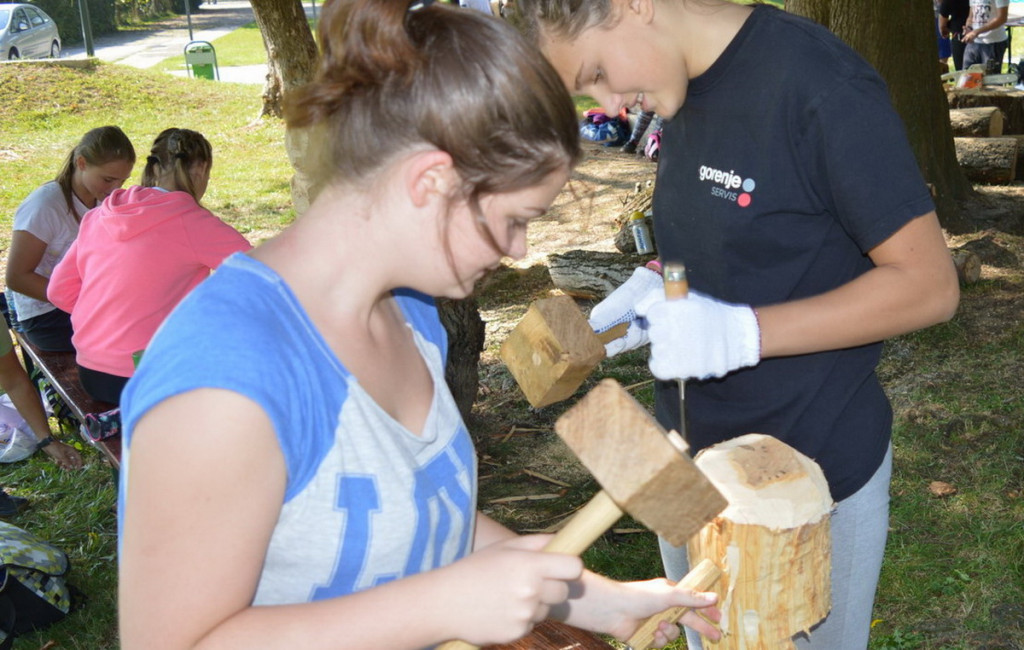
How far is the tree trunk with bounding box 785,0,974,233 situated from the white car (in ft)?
53.8

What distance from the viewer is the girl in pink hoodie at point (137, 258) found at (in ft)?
12.6

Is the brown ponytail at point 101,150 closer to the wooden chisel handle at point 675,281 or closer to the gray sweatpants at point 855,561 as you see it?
the wooden chisel handle at point 675,281

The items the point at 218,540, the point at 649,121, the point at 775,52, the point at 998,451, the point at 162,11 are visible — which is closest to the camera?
the point at 218,540

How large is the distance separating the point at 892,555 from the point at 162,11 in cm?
3145

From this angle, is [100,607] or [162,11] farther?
[162,11]

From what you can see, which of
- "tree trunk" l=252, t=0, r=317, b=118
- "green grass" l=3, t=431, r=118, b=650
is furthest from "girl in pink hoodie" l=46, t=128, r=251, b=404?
"tree trunk" l=252, t=0, r=317, b=118

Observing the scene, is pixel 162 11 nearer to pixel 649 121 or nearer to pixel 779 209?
pixel 649 121

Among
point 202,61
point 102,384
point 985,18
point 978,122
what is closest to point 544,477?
point 102,384

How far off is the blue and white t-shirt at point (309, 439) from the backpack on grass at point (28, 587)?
8.84ft

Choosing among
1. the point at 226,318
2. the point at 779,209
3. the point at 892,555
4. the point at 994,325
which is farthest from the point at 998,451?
the point at 226,318

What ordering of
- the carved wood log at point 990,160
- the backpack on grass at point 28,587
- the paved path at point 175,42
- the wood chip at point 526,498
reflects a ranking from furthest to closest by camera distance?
the paved path at point 175,42 < the carved wood log at point 990,160 < the wood chip at point 526,498 < the backpack on grass at point 28,587

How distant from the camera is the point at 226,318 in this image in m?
1.01

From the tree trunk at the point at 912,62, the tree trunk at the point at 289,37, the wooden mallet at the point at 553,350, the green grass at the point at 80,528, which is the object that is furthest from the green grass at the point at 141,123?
the wooden mallet at the point at 553,350

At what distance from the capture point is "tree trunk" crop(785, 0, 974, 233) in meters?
5.66
